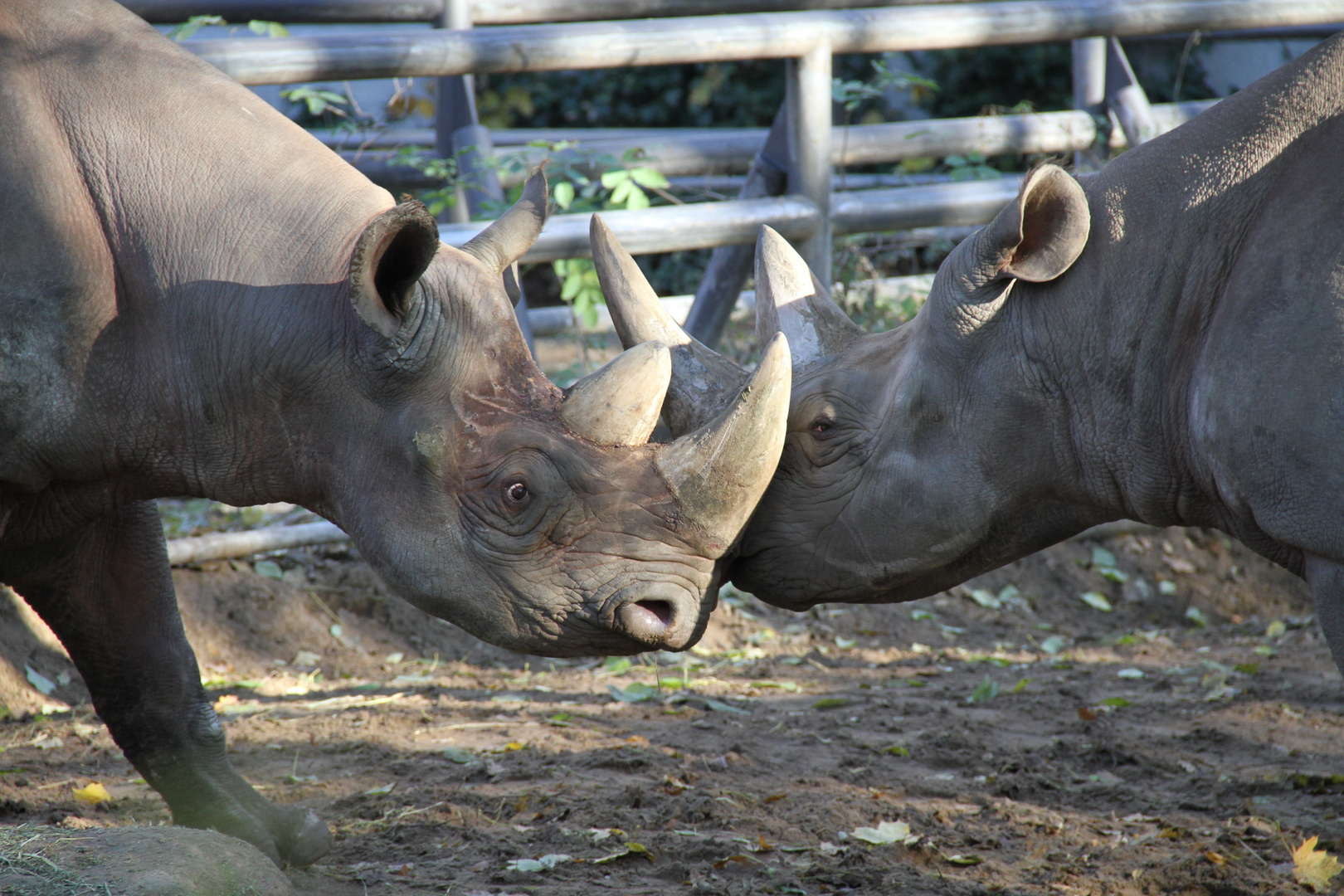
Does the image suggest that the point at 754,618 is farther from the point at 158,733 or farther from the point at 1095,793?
the point at 158,733

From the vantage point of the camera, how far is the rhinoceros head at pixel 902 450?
3.32 meters

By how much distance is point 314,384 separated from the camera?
9.68 feet

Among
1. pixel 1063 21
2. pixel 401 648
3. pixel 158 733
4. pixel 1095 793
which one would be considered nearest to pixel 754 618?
pixel 401 648

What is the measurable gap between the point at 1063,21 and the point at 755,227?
6.94 ft

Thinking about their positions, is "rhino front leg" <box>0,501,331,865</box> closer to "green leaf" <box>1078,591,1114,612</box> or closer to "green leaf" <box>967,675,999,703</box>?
"green leaf" <box>967,675,999,703</box>

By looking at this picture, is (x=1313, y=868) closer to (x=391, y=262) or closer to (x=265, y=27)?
Answer: (x=391, y=262)

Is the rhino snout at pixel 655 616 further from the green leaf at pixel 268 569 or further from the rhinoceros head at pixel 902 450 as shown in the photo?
the green leaf at pixel 268 569

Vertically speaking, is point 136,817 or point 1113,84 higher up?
point 1113,84

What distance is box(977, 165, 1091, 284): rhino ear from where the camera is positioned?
3.11m

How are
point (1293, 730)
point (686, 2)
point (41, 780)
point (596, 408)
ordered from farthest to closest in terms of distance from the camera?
1. point (686, 2)
2. point (1293, 730)
3. point (41, 780)
4. point (596, 408)

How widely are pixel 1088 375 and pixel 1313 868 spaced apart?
132 cm

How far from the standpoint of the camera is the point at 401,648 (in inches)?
213

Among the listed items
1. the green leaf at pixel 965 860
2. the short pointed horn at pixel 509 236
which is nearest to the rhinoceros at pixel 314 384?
the short pointed horn at pixel 509 236

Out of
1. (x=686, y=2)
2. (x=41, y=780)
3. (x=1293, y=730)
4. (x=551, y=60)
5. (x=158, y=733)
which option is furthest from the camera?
(x=686, y=2)
